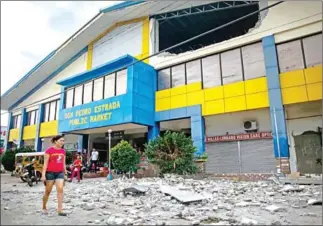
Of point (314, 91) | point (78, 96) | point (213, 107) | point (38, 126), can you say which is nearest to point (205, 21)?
point (213, 107)

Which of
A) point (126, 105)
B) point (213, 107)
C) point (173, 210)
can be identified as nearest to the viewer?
point (173, 210)

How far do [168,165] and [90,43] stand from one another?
1441cm

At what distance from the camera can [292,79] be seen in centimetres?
1248

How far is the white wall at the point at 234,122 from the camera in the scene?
13.6 meters

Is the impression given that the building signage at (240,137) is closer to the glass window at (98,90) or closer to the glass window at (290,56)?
the glass window at (290,56)

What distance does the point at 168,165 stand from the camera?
10.9 meters

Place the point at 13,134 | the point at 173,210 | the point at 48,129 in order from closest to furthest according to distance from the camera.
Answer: the point at 173,210 → the point at 48,129 → the point at 13,134

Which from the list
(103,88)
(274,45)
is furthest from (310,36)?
(103,88)

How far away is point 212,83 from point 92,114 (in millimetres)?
7950

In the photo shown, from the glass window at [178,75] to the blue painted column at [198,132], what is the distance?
2.61 metres

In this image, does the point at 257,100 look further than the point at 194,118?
No

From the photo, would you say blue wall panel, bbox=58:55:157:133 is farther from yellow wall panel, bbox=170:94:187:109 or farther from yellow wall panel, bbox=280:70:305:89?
yellow wall panel, bbox=280:70:305:89

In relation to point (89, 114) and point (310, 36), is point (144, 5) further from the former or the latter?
point (310, 36)

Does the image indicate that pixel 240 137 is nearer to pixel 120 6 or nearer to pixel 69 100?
pixel 120 6
